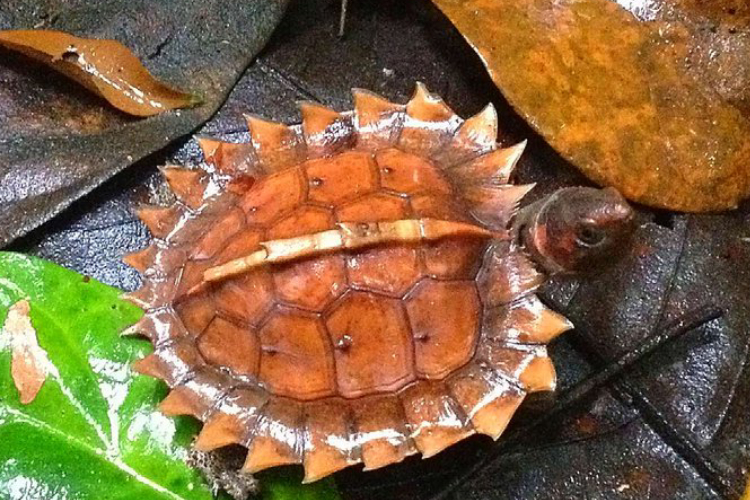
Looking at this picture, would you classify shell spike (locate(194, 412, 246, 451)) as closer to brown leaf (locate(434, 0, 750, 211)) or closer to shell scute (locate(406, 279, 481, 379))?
shell scute (locate(406, 279, 481, 379))

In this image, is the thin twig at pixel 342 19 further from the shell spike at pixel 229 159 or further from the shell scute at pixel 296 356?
the shell scute at pixel 296 356

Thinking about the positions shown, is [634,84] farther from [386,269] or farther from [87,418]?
[87,418]

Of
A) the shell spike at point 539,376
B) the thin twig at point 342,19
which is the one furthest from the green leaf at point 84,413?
the thin twig at point 342,19

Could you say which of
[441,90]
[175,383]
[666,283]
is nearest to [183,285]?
[175,383]

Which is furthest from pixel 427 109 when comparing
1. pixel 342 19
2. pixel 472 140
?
pixel 342 19

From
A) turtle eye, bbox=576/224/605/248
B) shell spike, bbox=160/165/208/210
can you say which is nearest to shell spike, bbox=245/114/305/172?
shell spike, bbox=160/165/208/210

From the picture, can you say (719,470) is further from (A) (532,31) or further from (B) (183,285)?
(B) (183,285)
